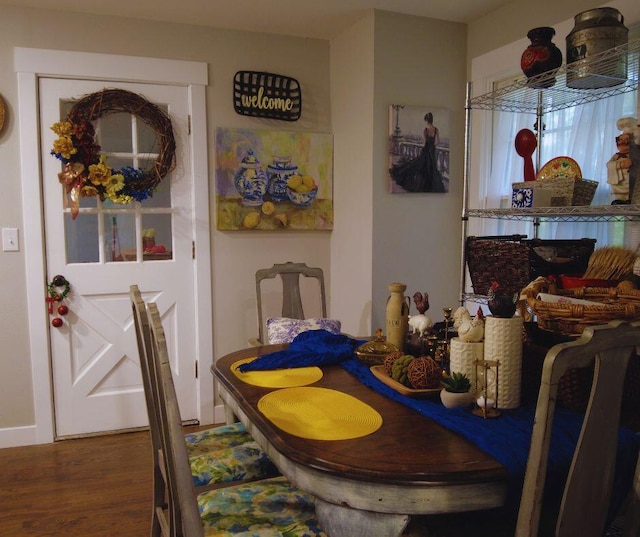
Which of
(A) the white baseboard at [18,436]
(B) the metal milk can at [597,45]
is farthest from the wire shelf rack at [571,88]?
(A) the white baseboard at [18,436]

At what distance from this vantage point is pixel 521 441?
4.00 ft

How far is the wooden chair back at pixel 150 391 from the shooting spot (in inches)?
56.4

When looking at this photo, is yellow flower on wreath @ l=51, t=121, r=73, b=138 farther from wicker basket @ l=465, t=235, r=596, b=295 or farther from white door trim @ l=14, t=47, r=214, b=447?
wicker basket @ l=465, t=235, r=596, b=295

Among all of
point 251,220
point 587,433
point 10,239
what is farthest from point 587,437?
point 10,239

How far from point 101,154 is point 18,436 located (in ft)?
5.31

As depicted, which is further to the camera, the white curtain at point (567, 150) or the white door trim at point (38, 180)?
the white door trim at point (38, 180)

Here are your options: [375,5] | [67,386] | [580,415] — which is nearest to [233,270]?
[67,386]

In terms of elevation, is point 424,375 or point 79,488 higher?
point 424,375

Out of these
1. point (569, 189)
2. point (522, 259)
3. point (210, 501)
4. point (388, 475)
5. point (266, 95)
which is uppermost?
point (266, 95)

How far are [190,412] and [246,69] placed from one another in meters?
2.08

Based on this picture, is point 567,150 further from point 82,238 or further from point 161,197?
point 82,238

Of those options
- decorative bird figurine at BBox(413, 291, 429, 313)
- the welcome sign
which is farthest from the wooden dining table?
the welcome sign

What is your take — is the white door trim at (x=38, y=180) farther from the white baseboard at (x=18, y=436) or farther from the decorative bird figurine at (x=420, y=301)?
the decorative bird figurine at (x=420, y=301)

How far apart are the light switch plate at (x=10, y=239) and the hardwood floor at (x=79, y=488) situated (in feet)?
3.58
